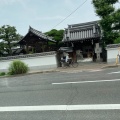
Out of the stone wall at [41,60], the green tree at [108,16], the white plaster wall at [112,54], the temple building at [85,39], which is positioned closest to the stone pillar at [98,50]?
the temple building at [85,39]

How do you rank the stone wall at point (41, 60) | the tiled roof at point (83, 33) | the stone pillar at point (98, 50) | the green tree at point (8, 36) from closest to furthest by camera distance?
1. the stone wall at point (41, 60)
2. the stone pillar at point (98, 50)
3. the tiled roof at point (83, 33)
4. the green tree at point (8, 36)

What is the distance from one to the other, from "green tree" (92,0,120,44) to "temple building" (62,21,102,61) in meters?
1.86

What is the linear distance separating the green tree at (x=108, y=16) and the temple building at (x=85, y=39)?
186cm

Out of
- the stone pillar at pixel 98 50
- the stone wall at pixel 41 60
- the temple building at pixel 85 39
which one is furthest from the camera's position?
the temple building at pixel 85 39

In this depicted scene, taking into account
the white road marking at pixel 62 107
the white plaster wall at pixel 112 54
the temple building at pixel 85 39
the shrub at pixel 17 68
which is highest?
the temple building at pixel 85 39

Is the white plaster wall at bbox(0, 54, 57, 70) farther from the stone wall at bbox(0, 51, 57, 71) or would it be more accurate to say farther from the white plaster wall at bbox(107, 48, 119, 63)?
the white plaster wall at bbox(107, 48, 119, 63)

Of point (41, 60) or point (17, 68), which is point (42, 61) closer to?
point (41, 60)

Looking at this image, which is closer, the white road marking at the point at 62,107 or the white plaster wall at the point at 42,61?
the white road marking at the point at 62,107

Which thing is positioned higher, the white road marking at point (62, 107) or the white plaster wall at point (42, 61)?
the white plaster wall at point (42, 61)

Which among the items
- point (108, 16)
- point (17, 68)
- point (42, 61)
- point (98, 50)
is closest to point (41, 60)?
point (42, 61)

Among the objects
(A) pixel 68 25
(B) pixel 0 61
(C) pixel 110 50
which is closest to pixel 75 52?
(A) pixel 68 25

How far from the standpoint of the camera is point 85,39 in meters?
23.9

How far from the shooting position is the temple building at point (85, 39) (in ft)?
77.3

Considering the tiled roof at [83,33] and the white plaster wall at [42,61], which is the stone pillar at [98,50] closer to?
the tiled roof at [83,33]
